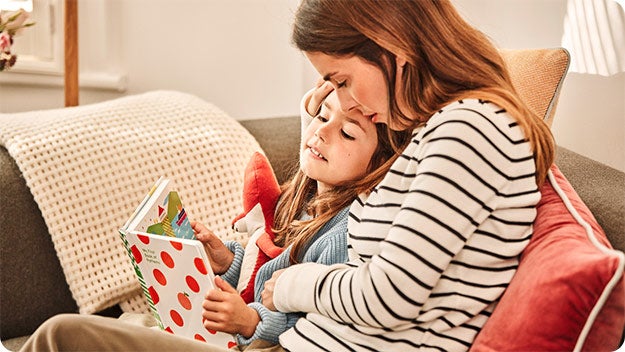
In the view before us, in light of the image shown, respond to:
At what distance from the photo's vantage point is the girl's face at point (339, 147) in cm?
119

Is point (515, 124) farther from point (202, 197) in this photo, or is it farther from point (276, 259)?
point (202, 197)

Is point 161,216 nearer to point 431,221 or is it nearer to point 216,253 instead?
point 216,253

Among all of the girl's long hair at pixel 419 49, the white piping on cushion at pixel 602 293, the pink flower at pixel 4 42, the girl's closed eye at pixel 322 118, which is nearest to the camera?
the white piping on cushion at pixel 602 293

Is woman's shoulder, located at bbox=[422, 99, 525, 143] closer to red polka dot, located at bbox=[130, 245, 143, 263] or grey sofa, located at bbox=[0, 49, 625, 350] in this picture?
grey sofa, located at bbox=[0, 49, 625, 350]

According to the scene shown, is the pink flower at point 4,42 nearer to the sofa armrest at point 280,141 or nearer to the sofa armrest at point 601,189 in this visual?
the sofa armrest at point 280,141

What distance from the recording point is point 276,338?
113cm

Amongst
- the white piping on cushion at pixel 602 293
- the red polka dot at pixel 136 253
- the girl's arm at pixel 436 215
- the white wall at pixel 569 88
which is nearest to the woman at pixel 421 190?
the girl's arm at pixel 436 215

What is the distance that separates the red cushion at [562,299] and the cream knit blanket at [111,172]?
75 centimetres

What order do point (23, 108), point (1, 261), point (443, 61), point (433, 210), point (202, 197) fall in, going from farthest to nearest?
point (23, 108) < point (202, 197) < point (1, 261) < point (443, 61) < point (433, 210)

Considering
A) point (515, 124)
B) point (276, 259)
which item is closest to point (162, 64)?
point (276, 259)

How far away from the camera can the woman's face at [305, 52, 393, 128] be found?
1050 millimetres

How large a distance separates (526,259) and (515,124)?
0.53 feet

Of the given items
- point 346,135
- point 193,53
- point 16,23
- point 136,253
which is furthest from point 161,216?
point 193,53

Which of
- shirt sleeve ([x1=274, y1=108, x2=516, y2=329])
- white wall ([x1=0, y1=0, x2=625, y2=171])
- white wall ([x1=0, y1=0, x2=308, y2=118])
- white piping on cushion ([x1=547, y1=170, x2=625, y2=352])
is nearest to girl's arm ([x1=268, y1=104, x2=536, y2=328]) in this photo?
shirt sleeve ([x1=274, y1=108, x2=516, y2=329])
